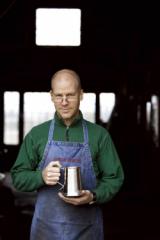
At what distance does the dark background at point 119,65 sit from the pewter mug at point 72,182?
5855 mm

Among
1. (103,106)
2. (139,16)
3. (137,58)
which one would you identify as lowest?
(103,106)

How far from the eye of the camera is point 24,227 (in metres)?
7.54

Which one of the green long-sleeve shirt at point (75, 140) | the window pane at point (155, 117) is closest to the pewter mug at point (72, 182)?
the green long-sleeve shirt at point (75, 140)

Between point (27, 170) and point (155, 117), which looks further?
point (155, 117)

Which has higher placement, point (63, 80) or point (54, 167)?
point (63, 80)

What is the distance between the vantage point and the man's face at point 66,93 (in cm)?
307

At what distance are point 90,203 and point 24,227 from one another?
4.64 meters

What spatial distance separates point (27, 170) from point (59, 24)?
25.7 feet

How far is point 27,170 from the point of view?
125 inches

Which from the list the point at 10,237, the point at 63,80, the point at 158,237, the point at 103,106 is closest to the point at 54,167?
the point at 63,80

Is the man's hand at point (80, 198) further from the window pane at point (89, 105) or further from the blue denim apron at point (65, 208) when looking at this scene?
the window pane at point (89, 105)

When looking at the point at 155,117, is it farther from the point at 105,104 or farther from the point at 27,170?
the point at 27,170

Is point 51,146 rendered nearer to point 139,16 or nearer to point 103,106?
point 139,16

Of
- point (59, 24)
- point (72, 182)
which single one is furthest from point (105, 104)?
point (72, 182)
